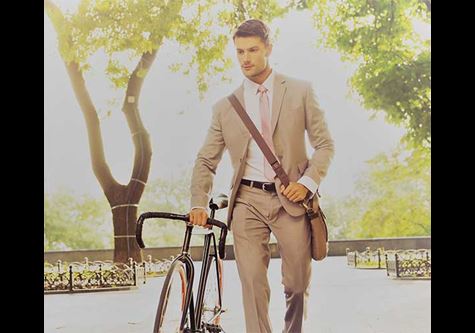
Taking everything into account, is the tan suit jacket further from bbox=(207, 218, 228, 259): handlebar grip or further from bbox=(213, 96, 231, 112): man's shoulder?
bbox=(207, 218, 228, 259): handlebar grip

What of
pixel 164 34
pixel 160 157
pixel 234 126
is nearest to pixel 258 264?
pixel 234 126

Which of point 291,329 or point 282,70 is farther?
point 282,70

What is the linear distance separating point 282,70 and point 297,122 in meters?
0.98

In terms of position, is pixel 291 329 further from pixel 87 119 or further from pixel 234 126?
pixel 87 119

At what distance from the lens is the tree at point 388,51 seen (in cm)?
502

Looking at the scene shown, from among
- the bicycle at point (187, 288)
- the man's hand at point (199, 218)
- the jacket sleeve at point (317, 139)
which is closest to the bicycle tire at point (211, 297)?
the bicycle at point (187, 288)

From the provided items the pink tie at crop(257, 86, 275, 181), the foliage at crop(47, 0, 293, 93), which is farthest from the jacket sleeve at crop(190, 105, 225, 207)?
the foliage at crop(47, 0, 293, 93)

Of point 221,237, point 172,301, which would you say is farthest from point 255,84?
point 172,301

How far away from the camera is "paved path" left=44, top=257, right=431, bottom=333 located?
15.7 ft

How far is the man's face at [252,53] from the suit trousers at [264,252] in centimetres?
61

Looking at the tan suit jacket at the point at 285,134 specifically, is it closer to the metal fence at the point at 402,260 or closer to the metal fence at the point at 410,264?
the metal fence at the point at 402,260

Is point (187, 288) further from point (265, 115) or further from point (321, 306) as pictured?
point (321, 306)

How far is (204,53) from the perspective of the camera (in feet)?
16.3

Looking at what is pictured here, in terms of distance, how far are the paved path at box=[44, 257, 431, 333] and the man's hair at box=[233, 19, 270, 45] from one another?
1427 millimetres
